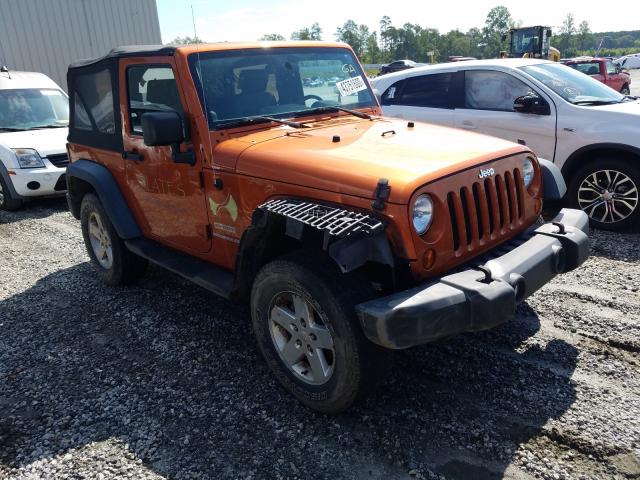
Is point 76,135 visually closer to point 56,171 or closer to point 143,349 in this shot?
point 143,349

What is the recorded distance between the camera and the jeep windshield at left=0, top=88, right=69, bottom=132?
856 cm

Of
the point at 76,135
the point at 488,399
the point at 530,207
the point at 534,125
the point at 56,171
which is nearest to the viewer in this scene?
the point at 488,399

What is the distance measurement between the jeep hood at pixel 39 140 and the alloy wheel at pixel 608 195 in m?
6.85

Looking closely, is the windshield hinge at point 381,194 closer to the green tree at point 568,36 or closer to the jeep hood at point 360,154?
the jeep hood at point 360,154

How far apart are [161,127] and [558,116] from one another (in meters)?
4.52

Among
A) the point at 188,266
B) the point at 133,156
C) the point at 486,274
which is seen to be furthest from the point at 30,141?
the point at 486,274

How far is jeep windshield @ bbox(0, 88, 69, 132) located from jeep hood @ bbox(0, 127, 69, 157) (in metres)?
0.34

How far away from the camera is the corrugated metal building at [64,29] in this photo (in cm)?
1345

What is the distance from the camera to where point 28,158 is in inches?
303

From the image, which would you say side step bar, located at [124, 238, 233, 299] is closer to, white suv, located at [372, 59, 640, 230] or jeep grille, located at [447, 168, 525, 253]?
jeep grille, located at [447, 168, 525, 253]

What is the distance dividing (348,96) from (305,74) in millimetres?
434

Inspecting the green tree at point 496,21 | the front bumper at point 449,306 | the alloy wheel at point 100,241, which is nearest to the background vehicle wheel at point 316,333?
the front bumper at point 449,306

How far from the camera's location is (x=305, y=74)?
158 inches

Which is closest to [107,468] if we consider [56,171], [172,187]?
[172,187]
